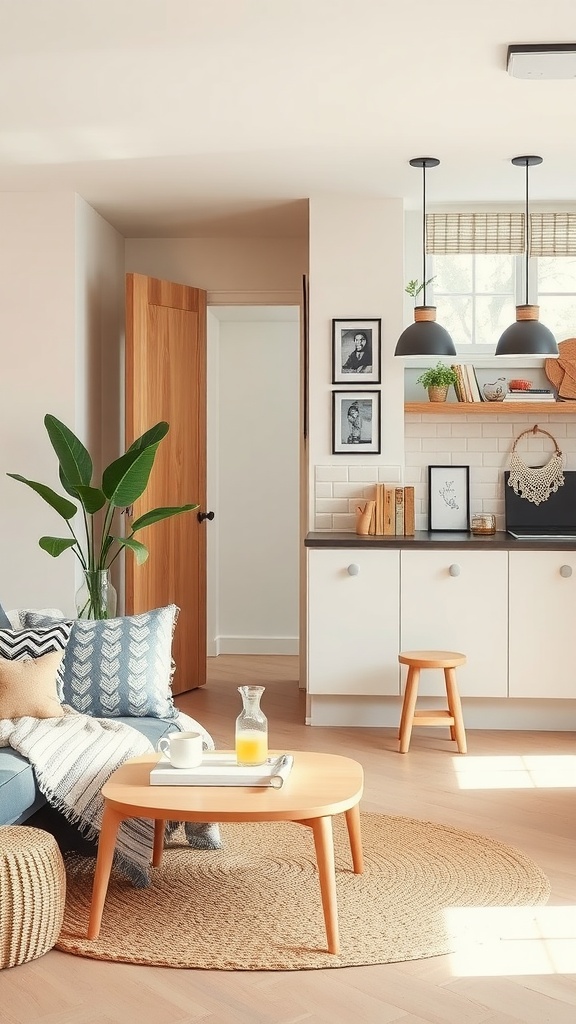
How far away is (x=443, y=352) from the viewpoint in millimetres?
5293

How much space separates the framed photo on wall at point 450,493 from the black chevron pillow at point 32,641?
2.58 m

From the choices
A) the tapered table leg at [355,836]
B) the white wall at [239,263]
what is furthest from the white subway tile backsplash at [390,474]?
the tapered table leg at [355,836]

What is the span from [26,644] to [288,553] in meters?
3.90

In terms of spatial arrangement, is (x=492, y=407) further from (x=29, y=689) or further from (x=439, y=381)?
(x=29, y=689)

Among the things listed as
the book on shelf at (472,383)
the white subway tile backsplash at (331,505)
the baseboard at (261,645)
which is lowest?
the baseboard at (261,645)

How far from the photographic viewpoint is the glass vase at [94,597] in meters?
5.06

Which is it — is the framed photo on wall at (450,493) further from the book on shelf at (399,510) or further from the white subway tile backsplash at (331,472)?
the white subway tile backsplash at (331,472)

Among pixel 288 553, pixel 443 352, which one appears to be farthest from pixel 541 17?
pixel 288 553

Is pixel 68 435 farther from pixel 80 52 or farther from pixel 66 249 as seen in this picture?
pixel 80 52

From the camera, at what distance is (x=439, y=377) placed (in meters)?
5.75

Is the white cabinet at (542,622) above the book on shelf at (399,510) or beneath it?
beneath

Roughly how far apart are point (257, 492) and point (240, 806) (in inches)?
194

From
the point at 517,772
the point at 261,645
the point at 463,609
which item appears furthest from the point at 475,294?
the point at 261,645

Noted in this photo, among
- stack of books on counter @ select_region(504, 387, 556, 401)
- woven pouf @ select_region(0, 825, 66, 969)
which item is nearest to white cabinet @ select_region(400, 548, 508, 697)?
stack of books on counter @ select_region(504, 387, 556, 401)
